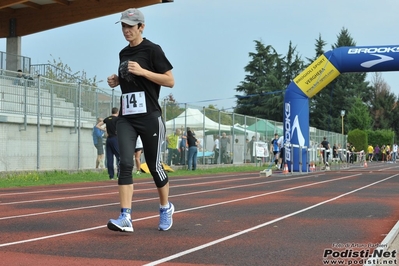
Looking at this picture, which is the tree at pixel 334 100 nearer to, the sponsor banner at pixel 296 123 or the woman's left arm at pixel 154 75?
the sponsor banner at pixel 296 123

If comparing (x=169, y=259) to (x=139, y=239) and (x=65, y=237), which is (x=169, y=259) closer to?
(x=139, y=239)

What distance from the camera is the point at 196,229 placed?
826 centimetres

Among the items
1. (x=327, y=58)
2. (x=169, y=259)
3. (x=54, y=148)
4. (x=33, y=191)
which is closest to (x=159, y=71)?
(x=169, y=259)

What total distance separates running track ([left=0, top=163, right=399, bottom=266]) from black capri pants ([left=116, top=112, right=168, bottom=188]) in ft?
2.03

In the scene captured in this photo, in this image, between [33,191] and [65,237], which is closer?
[65,237]

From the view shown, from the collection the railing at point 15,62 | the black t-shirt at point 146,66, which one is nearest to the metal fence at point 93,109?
the railing at point 15,62

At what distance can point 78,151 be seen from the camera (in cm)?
2502

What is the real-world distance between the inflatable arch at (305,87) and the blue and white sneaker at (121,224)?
20.0 m

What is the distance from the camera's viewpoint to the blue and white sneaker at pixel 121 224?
7461 millimetres

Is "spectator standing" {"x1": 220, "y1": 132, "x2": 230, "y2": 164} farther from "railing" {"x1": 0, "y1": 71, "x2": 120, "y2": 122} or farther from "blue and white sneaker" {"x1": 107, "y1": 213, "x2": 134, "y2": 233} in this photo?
"blue and white sneaker" {"x1": 107, "y1": 213, "x2": 134, "y2": 233}

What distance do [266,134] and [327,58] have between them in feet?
56.9

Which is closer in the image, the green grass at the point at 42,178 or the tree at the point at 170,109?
the green grass at the point at 42,178

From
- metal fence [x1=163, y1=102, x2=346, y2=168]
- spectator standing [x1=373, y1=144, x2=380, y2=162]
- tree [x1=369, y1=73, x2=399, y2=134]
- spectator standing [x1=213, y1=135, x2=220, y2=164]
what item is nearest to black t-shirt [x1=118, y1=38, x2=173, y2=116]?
metal fence [x1=163, y1=102, x2=346, y2=168]

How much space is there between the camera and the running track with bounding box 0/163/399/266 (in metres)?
6.27
